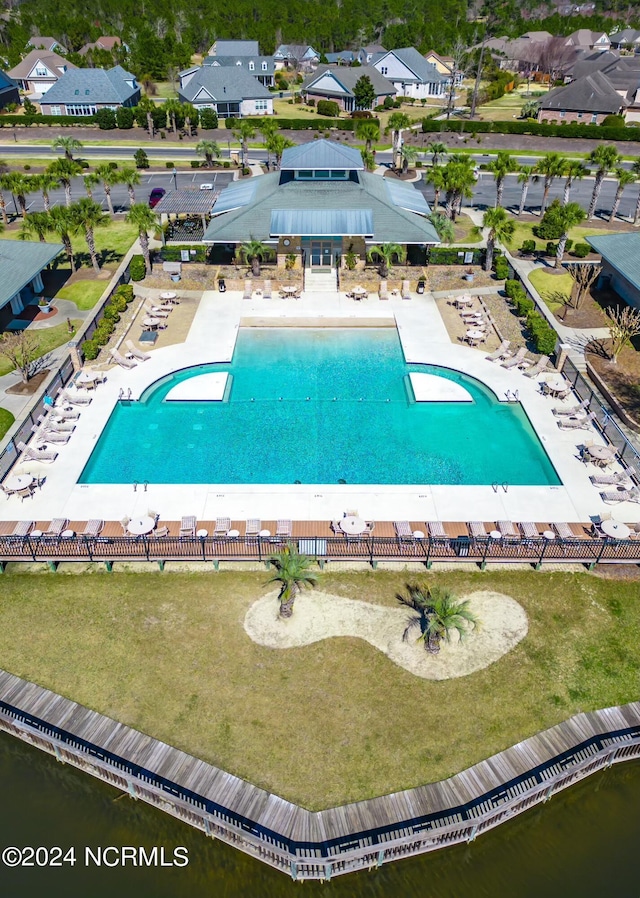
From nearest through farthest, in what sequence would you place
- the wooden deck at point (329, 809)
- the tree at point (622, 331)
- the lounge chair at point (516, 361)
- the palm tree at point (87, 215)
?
1. the wooden deck at point (329, 809)
2. the tree at point (622, 331)
3. the lounge chair at point (516, 361)
4. the palm tree at point (87, 215)

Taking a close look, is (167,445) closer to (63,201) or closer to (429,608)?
(429,608)

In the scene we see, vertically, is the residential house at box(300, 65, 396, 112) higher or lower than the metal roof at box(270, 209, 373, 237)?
higher

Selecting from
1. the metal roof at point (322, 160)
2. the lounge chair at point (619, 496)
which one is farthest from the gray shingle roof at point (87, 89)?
the lounge chair at point (619, 496)

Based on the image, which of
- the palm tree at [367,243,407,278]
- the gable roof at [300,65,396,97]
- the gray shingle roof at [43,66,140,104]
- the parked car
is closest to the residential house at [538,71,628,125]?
the gable roof at [300,65,396,97]

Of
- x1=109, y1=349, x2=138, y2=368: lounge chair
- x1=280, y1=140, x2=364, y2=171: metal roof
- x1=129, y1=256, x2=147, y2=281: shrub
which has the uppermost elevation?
x1=280, y1=140, x2=364, y2=171: metal roof

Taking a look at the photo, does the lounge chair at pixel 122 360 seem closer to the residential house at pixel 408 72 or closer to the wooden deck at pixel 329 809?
the wooden deck at pixel 329 809

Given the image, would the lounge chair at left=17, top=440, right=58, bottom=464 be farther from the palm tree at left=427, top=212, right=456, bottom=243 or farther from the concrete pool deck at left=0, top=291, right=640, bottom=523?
the palm tree at left=427, top=212, right=456, bottom=243
